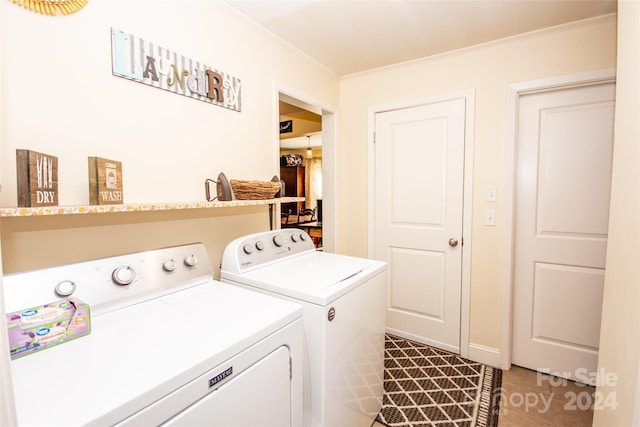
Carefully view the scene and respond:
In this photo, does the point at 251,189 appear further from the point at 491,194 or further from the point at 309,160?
Answer: the point at 309,160

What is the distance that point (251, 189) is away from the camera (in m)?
1.65

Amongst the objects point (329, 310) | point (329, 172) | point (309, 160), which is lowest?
point (329, 310)

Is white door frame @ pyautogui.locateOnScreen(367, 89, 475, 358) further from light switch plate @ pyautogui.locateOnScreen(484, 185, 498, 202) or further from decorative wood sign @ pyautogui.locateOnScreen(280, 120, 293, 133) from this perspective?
decorative wood sign @ pyautogui.locateOnScreen(280, 120, 293, 133)

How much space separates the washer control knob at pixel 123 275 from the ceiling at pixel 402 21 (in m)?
1.49

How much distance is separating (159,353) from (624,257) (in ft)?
4.95

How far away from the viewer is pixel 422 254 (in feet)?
8.48

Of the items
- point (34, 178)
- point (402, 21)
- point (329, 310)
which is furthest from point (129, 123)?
point (402, 21)

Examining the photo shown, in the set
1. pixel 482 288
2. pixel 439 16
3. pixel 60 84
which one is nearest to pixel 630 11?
pixel 439 16

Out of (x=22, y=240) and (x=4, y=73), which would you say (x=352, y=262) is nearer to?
(x=22, y=240)

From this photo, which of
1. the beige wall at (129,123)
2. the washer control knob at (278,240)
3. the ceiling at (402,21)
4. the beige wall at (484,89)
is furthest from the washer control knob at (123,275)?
the beige wall at (484,89)

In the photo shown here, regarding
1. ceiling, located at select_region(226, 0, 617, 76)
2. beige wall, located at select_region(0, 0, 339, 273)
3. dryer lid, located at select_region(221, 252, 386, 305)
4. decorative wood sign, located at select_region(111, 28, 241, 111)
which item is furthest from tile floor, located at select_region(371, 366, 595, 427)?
ceiling, located at select_region(226, 0, 617, 76)

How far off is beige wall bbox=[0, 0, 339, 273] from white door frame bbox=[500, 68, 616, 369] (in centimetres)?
164

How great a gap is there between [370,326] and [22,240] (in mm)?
1455

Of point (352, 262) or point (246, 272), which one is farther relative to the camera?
point (352, 262)
